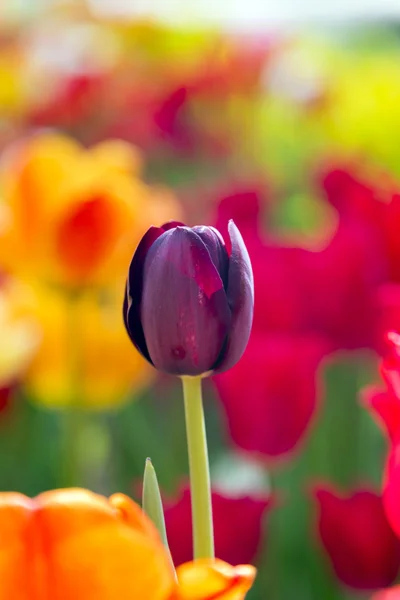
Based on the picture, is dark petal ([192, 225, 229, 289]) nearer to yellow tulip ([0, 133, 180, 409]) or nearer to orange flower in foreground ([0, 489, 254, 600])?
orange flower in foreground ([0, 489, 254, 600])

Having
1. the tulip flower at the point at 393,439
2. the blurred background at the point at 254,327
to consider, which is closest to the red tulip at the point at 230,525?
the blurred background at the point at 254,327

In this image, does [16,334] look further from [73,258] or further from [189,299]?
[189,299]

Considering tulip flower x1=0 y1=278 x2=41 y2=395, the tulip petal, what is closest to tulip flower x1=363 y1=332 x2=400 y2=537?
the tulip petal

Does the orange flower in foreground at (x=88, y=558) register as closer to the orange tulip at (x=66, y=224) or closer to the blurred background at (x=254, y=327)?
the blurred background at (x=254, y=327)

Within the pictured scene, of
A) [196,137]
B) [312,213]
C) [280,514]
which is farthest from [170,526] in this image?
[196,137]

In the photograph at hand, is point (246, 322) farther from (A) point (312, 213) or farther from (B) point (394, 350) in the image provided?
(A) point (312, 213)

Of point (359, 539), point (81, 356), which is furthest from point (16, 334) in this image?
point (359, 539)
